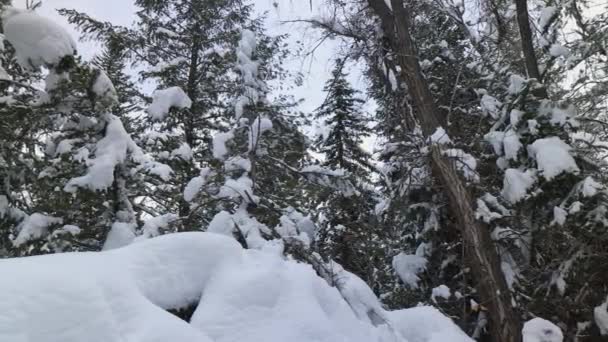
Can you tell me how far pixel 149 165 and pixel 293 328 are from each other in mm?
4708

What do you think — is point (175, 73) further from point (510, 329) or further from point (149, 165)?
point (510, 329)

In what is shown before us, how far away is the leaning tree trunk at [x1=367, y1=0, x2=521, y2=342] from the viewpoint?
5051mm

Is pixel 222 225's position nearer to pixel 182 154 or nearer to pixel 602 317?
pixel 182 154

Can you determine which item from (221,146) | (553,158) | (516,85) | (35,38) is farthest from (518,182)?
(35,38)

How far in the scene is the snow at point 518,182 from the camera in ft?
18.2

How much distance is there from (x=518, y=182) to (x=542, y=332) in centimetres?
233

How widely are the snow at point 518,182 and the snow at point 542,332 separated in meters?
2.10

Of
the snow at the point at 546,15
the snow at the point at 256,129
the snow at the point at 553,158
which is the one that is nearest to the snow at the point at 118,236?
the snow at the point at 256,129

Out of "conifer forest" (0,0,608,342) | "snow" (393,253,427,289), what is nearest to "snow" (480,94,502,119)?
"conifer forest" (0,0,608,342)

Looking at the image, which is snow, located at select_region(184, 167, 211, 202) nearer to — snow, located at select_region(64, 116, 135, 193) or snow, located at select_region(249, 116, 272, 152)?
snow, located at select_region(249, 116, 272, 152)

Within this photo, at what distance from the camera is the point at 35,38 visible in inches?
215

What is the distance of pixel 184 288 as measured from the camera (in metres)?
2.36

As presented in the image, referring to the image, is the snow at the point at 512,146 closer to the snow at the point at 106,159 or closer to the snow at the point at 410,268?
the snow at the point at 410,268

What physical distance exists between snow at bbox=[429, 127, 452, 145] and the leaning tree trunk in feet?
0.29
